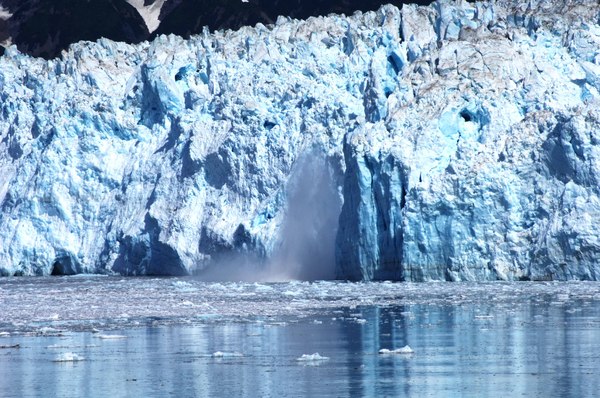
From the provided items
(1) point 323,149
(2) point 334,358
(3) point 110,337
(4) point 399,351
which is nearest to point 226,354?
(2) point 334,358

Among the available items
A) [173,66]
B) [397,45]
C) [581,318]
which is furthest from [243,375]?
[173,66]

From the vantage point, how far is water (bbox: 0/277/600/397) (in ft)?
39.6

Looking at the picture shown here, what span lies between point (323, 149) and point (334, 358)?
18982 mm

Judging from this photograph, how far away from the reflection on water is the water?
0.02 m

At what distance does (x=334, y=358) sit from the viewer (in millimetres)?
13984

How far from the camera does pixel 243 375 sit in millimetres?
12797

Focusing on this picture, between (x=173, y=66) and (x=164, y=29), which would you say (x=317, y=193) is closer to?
(x=173, y=66)

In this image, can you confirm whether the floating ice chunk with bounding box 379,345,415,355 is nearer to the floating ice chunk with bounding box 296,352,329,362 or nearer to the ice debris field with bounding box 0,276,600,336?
the ice debris field with bounding box 0,276,600,336

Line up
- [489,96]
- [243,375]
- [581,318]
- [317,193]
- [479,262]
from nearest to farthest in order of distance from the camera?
[243,375]
[581,318]
[479,262]
[489,96]
[317,193]

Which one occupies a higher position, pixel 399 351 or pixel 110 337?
pixel 110 337

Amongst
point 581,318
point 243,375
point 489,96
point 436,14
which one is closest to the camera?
point 243,375

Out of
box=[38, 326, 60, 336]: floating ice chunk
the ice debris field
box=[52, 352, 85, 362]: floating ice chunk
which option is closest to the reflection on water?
box=[52, 352, 85, 362]: floating ice chunk

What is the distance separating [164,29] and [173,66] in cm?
5045

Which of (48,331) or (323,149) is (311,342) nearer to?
(48,331)
